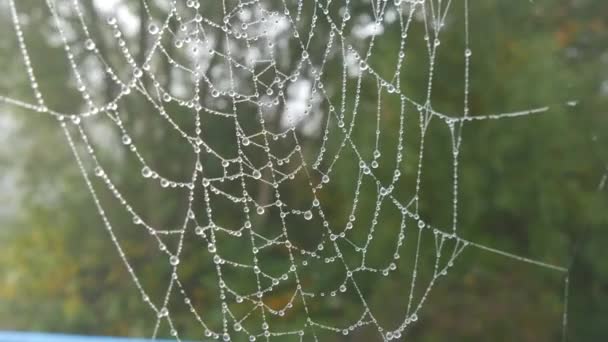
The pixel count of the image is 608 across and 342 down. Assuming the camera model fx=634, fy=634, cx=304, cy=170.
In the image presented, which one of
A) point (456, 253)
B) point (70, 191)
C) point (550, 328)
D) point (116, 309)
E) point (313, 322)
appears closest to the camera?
point (313, 322)

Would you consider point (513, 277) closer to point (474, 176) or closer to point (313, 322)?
point (474, 176)

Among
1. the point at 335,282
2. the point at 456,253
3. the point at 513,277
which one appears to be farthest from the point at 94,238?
the point at 513,277

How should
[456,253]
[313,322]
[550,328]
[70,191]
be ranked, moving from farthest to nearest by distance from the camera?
[70,191], [550,328], [456,253], [313,322]

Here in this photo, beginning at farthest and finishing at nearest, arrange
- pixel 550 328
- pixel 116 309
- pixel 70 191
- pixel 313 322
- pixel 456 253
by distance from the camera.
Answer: pixel 70 191, pixel 116 309, pixel 550 328, pixel 456 253, pixel 313 322

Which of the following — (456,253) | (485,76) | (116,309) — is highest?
(485,76)

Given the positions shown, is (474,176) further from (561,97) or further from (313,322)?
(313,322)

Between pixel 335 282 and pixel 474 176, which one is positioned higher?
pixel 474 176

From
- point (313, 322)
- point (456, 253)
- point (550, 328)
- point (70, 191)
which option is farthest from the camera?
point (70, 191)

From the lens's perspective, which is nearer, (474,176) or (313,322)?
(313,322)

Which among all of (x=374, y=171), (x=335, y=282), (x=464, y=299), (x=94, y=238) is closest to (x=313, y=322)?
(x=335, y=282)
